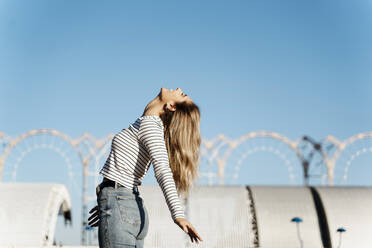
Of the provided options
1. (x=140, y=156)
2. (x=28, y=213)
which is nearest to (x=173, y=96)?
(x=140, y=156)

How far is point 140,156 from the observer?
4.08 meters

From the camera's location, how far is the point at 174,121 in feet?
13.5

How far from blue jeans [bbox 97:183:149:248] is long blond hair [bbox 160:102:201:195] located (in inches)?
16.1

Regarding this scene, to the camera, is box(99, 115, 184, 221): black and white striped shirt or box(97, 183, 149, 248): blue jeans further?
box(99, 115, 184, 221): black and white striped shirt

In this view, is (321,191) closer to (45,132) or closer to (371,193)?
(371,193)

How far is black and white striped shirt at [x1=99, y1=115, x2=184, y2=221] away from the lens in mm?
3867

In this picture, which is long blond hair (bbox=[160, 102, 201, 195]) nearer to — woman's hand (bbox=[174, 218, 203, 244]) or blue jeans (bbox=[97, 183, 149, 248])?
blue jeans (bbox=[97, 183, 149, 248])

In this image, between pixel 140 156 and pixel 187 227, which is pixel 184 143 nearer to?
pixel 140 156

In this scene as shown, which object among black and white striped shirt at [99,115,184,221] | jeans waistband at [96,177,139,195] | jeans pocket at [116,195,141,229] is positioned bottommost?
jeans pocket at [116,195,141,229]

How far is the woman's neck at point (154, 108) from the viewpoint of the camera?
4.21 meters

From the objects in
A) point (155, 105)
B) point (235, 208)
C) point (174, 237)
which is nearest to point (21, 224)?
point (174, 237)

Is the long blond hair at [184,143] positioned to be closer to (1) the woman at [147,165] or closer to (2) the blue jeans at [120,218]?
(1) the woman at [147,165]

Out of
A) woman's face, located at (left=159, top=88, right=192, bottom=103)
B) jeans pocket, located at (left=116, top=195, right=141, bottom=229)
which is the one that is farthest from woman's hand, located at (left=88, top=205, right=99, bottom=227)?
woman's face, located at (left=159, top=88, right=192, bottom=103)

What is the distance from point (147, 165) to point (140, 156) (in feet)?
0.35
